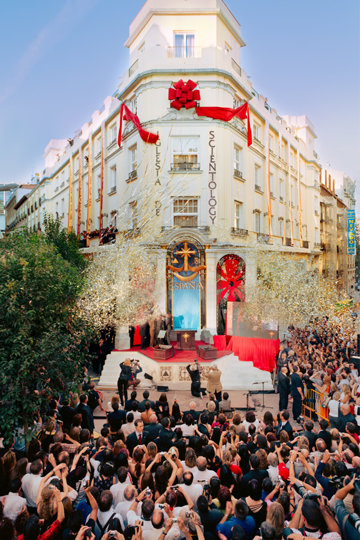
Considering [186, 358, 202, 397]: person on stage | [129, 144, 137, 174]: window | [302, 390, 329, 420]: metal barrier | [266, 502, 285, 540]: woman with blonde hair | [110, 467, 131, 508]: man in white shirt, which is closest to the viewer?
[266, 502, 285, 540]: woman with blonde hair

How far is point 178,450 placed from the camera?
6.16 meters

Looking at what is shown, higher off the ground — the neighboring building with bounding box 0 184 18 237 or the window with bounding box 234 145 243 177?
the neighboring building with bounding box 0 184 18 237

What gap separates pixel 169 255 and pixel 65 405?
13.2m

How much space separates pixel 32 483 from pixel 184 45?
23.2 m

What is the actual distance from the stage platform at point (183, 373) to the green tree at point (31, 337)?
→ 310 inches

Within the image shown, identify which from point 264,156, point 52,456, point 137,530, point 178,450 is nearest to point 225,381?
point 178,450

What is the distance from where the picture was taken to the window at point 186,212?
21.1 meters

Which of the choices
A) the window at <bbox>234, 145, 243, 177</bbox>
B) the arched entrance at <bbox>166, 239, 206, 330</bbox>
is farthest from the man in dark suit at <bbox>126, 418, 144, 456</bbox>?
the window at <bbox>234, 145, 243, 177</bbox>

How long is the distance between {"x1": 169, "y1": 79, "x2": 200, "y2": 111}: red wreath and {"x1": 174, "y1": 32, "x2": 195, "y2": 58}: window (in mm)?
2122

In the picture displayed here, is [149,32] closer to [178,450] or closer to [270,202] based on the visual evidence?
[270,202]

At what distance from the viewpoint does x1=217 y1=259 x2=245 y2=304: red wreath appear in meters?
21.3

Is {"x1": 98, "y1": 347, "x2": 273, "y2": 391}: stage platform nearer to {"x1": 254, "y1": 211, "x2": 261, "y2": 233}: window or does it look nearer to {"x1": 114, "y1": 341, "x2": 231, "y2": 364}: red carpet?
{"x1": 114, "y1": 341, "x2": 231, "y2": 364}: red carpet

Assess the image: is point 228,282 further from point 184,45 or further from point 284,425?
point 184,45

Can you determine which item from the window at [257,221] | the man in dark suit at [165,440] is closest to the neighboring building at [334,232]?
the window at [257,221]
